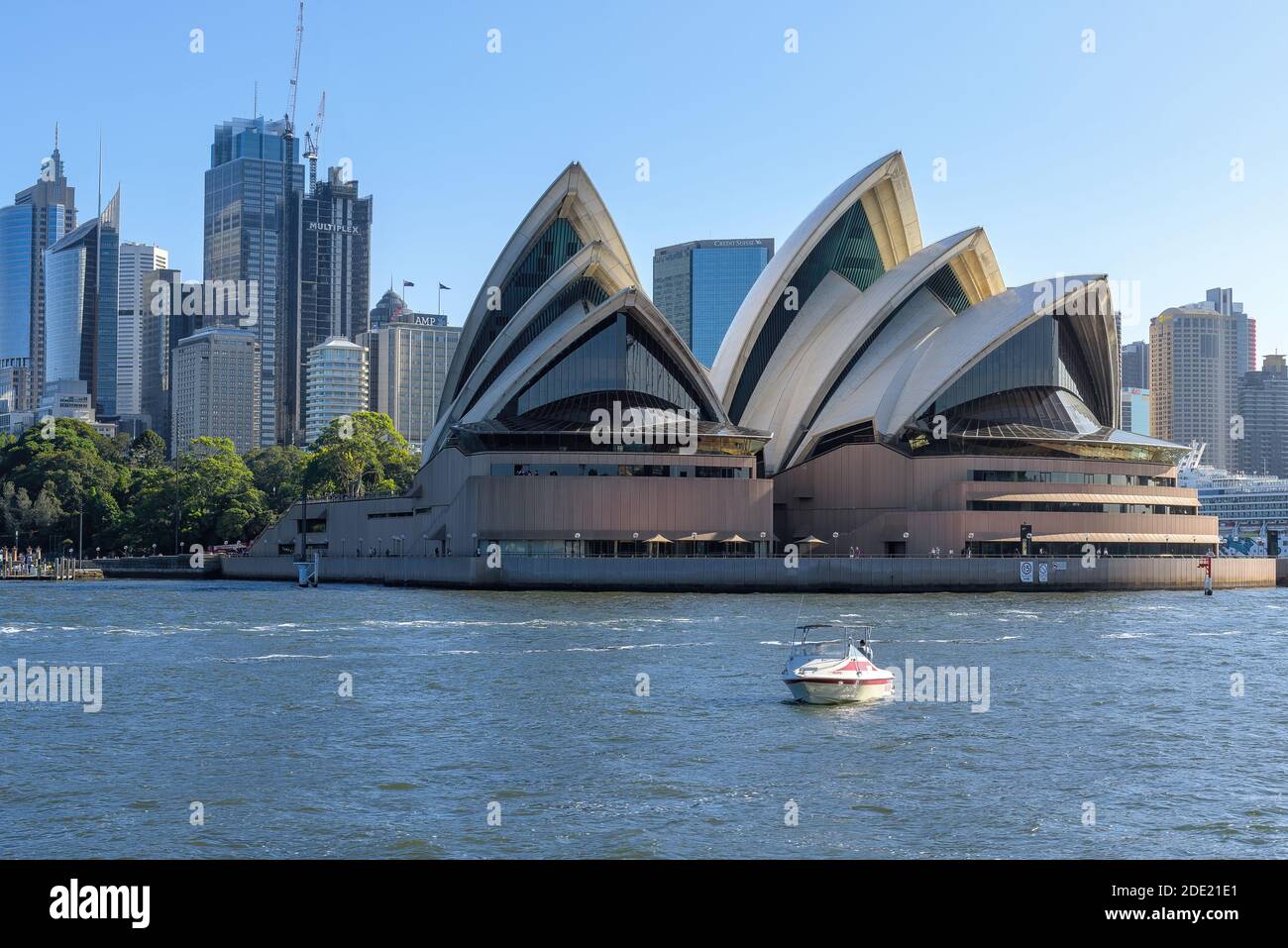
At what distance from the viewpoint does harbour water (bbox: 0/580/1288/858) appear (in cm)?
2136

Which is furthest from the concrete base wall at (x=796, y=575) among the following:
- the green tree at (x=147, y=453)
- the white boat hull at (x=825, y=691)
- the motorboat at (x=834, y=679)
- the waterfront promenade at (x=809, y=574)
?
the green tree at (x=147, y=453)

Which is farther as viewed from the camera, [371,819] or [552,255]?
[552,255]

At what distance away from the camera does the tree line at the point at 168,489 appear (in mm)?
137625

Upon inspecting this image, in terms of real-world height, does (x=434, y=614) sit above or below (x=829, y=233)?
below

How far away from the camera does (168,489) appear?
461ft

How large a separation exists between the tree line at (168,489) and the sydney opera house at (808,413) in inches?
1385

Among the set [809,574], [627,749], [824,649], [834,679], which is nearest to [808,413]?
[809,574]

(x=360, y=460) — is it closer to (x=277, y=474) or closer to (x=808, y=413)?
(x=277, y=474)

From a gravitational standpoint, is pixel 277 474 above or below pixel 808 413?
below

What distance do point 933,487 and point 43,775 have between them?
71773mm

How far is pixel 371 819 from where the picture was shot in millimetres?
22172

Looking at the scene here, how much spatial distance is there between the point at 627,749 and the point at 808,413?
7204 cm
